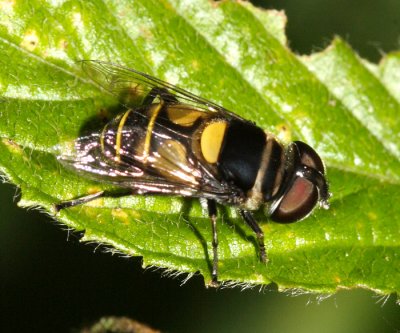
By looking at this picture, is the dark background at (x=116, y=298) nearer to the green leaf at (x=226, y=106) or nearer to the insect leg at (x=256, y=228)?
the green leaf at (x=226, y=106)

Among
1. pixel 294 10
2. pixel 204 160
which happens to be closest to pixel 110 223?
pixel 204 160

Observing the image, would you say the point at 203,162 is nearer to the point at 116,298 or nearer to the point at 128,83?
the point at 128,83

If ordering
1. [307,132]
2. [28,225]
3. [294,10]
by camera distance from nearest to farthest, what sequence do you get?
1. [307,132]
2. [28,225]
3. [294,10]

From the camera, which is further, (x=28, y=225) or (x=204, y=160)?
(x=28, y=225)

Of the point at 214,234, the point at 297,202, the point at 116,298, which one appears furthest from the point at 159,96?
the point at 116,298

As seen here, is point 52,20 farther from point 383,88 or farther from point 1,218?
point 383,88
